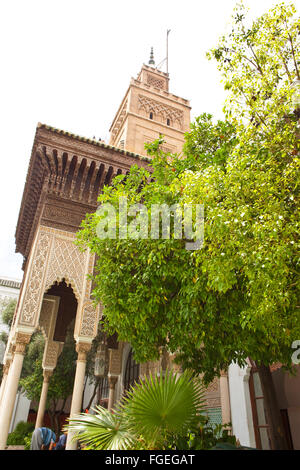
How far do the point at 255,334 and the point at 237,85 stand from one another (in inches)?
145

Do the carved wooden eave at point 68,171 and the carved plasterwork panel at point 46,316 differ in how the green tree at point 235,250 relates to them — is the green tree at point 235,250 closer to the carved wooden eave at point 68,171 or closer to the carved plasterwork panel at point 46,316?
the carved wooden eave at point 68,171

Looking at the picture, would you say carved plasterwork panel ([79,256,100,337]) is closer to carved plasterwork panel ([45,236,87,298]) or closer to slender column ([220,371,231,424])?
carved plasterwork panel ([45,236,87,298])

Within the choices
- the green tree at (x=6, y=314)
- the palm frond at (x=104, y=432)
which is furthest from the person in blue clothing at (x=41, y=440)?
the green tree at (x=6, y=314)

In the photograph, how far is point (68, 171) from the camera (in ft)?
28.4

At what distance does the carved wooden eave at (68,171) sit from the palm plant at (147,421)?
5.58 m

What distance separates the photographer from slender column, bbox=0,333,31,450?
6485 mm

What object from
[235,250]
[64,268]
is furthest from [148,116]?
[235,250]

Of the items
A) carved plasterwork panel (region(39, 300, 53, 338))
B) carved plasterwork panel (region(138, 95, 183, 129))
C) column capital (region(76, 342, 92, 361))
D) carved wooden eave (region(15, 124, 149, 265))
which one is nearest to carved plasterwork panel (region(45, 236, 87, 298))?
carved wooden eave (region(15, 124, 149, 265))

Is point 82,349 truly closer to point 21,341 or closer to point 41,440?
point 21,341

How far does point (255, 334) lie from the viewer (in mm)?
4371

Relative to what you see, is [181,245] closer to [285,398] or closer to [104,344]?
[285,398]

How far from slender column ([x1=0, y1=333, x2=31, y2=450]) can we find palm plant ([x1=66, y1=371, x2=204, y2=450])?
3.90 metres

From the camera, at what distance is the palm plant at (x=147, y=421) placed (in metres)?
3.29
